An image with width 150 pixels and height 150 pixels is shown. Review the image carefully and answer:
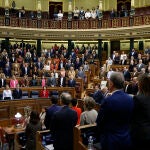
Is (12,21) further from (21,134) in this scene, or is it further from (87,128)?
(87,128)

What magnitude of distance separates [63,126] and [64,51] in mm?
14153

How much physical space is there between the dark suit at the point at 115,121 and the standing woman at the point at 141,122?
0.33 ft

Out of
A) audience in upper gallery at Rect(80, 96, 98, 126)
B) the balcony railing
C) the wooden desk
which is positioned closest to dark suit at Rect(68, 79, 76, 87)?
the wooden desk

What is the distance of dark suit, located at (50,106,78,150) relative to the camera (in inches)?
146

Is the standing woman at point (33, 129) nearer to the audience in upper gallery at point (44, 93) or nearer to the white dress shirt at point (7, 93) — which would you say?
the white dress shirt at point (7, 93)

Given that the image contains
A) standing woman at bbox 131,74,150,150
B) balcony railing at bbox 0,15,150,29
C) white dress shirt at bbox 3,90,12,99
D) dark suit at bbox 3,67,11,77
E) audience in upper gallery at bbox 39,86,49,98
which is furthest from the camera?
balcony railing at bbox 0,15,150,29

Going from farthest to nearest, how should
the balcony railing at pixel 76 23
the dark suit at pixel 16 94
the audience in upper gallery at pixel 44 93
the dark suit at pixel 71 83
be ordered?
the balcony railing at pixel 76 23
the dark suit at pixel 71 83
the audience in upper gallery at pixel 44 93
the dark suit at pixel 16 94

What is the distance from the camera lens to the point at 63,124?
12.3 ft

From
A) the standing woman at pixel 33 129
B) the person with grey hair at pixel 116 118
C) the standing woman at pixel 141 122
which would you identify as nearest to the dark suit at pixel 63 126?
the person with grey hair at pixel 116 118

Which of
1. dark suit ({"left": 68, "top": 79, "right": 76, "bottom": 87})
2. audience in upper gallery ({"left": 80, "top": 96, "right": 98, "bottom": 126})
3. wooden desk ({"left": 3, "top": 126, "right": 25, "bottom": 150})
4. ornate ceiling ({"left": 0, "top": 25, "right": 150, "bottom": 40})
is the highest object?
ornate ceiling ({"left": 0, "top": 25, "right": 150, "bottom": 40})

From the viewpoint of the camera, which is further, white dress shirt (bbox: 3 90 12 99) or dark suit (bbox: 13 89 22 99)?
dark suit (bbox: 13 89 22 99)

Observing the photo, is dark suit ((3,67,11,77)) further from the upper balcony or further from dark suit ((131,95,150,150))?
dark suit ((131,95,150,150))

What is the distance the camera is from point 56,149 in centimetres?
384

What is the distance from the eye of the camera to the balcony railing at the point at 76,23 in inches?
726
